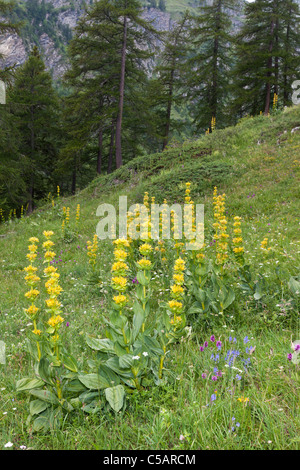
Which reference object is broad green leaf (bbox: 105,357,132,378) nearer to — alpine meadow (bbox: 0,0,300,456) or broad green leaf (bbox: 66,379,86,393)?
alpine meadow (bbox: 0,0,300,456)

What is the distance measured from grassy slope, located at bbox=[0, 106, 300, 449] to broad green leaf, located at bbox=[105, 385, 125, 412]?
12 cm

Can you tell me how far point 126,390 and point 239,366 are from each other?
3.00 ft

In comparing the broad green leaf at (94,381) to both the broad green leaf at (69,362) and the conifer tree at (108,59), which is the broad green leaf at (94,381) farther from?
the conifer tree at (108,59)

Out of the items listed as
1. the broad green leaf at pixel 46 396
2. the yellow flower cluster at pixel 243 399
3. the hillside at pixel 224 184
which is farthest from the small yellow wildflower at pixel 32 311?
the hillside at pixel 224 184

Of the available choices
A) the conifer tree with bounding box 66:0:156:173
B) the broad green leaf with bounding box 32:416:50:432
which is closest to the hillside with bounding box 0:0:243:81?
the conifer tree with bounding box 66:0:156:173

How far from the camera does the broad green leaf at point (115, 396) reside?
191 cm

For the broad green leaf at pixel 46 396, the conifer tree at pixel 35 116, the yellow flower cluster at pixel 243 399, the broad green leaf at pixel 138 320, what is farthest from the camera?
the conifer tree at pixel 35 116

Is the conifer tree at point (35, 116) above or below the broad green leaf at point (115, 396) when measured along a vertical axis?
above

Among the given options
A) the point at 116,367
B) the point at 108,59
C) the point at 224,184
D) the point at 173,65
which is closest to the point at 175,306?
the point at 116,367

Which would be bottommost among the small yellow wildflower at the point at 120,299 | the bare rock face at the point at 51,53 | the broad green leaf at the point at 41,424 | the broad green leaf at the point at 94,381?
the broad green leaf at the point at 41,424

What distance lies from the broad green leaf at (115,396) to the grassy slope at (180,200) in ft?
0.41

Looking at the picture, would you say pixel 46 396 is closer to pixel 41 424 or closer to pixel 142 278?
pixel 41 424

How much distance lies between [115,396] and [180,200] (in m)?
8.06
